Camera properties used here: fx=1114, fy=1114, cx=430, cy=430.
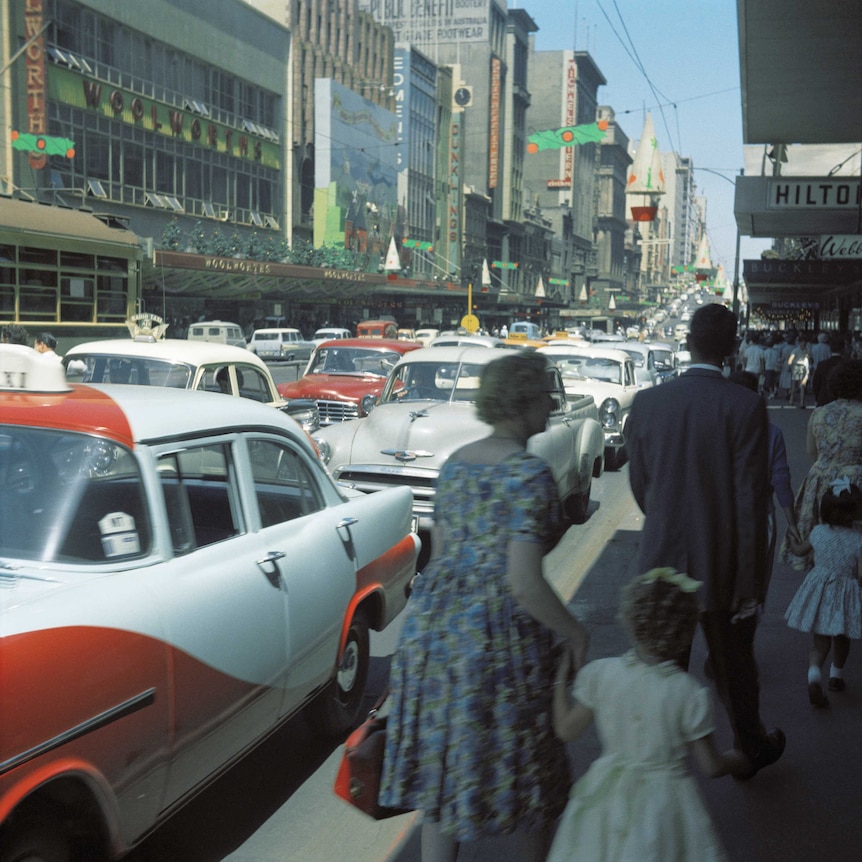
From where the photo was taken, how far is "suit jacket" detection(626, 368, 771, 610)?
414 cm

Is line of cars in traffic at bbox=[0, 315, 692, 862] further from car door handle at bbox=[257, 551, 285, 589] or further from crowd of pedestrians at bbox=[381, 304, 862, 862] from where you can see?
crowd of pedestrians at bbox=[381, 304, 862, 862]

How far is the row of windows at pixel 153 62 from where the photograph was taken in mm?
41594

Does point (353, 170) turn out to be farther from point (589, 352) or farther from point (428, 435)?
point (428, 435)

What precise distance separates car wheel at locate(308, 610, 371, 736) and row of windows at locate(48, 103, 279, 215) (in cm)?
3881

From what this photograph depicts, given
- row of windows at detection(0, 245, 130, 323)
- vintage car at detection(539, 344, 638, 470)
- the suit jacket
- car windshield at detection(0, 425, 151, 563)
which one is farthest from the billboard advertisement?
car windshield at detection(0, 425, 151, 563)

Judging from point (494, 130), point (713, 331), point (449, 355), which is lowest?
point (449, 355)

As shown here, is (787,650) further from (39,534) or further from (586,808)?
(39,534)

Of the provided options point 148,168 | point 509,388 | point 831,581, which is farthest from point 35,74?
point 509,388

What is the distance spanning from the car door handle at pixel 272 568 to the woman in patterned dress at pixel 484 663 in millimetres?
1247

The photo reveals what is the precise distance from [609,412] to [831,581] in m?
9.51

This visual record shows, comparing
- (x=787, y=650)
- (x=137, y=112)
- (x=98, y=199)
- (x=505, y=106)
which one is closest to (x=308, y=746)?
(x=787, y=650)

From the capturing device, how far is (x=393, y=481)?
29.3 ft

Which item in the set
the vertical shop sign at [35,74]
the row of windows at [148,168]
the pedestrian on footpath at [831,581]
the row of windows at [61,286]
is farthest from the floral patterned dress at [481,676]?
the row of windows at [148,168]

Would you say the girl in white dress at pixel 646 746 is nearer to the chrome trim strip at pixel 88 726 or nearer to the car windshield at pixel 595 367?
the chrome trim strip at pixel 88 726
